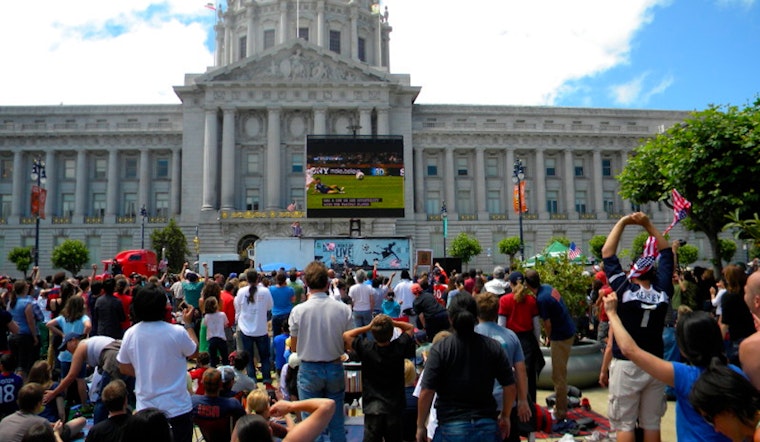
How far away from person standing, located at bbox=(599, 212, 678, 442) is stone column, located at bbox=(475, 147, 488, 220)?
174ft

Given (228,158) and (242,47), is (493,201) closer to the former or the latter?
(228,158)

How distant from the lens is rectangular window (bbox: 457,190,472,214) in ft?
196

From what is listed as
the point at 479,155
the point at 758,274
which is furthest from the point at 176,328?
the point at 479,155

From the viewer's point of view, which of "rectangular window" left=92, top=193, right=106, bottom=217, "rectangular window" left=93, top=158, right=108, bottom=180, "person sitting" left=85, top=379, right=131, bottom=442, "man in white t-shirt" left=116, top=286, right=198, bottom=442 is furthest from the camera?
"rectangular window" left=93, top=158, right=108, bottom=180

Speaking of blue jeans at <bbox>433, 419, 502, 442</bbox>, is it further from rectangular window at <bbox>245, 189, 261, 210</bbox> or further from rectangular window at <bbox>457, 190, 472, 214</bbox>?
rectangular window at <bbox>457, 190, 472, 214</bbox>

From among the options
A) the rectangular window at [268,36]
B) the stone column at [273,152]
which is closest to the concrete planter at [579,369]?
the stone column at [273,152]

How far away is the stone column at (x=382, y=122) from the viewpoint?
180ft

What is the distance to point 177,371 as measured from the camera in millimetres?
5250

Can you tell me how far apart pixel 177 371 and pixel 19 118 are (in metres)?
65.5

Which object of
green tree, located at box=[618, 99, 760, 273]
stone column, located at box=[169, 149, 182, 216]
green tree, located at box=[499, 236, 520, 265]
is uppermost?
stone column, located at box=[169, 149, 182, 216]

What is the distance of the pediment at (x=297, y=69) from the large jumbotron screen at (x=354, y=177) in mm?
22798

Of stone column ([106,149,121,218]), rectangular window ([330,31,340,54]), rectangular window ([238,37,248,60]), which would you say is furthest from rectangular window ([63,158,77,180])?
rectangular window ([330,31,340,54])

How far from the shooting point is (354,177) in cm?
3409

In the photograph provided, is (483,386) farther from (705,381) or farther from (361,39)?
(361,39)
